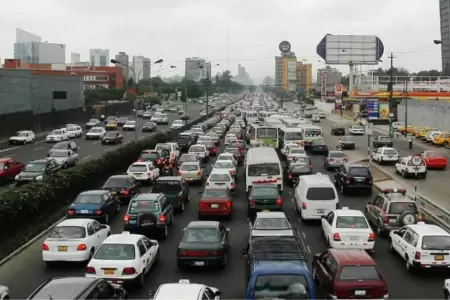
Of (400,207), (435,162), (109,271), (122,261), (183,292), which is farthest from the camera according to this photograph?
(435,162)

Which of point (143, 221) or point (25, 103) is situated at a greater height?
point (25, 103)

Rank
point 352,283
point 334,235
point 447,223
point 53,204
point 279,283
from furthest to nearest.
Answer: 1. point 53,204
2. point 447,223
3. point 334,235
4. point 352,283
5. point 279,283

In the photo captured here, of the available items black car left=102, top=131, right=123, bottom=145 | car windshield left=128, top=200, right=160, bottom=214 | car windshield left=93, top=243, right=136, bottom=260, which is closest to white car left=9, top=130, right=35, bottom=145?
black car left=102, top=131, right=123, bottom=145

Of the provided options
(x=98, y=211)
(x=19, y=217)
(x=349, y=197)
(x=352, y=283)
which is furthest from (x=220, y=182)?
(x=352, y=283)

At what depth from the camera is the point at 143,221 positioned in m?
20.9

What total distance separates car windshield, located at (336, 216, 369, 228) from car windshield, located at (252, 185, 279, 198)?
18.9 ft

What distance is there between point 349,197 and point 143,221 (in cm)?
1351

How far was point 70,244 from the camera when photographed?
17.6m

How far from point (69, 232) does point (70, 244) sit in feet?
1.39

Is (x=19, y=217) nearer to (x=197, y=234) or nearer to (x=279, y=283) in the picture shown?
(x=197, y=234)

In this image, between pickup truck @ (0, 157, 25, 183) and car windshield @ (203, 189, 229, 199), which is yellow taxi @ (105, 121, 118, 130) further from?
car windshield @ (203, 189, 229, 199)

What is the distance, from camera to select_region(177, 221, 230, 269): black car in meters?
16.9

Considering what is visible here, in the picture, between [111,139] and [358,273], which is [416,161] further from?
[111,139]

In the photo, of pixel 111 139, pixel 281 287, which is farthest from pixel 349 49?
pixel 281 287
